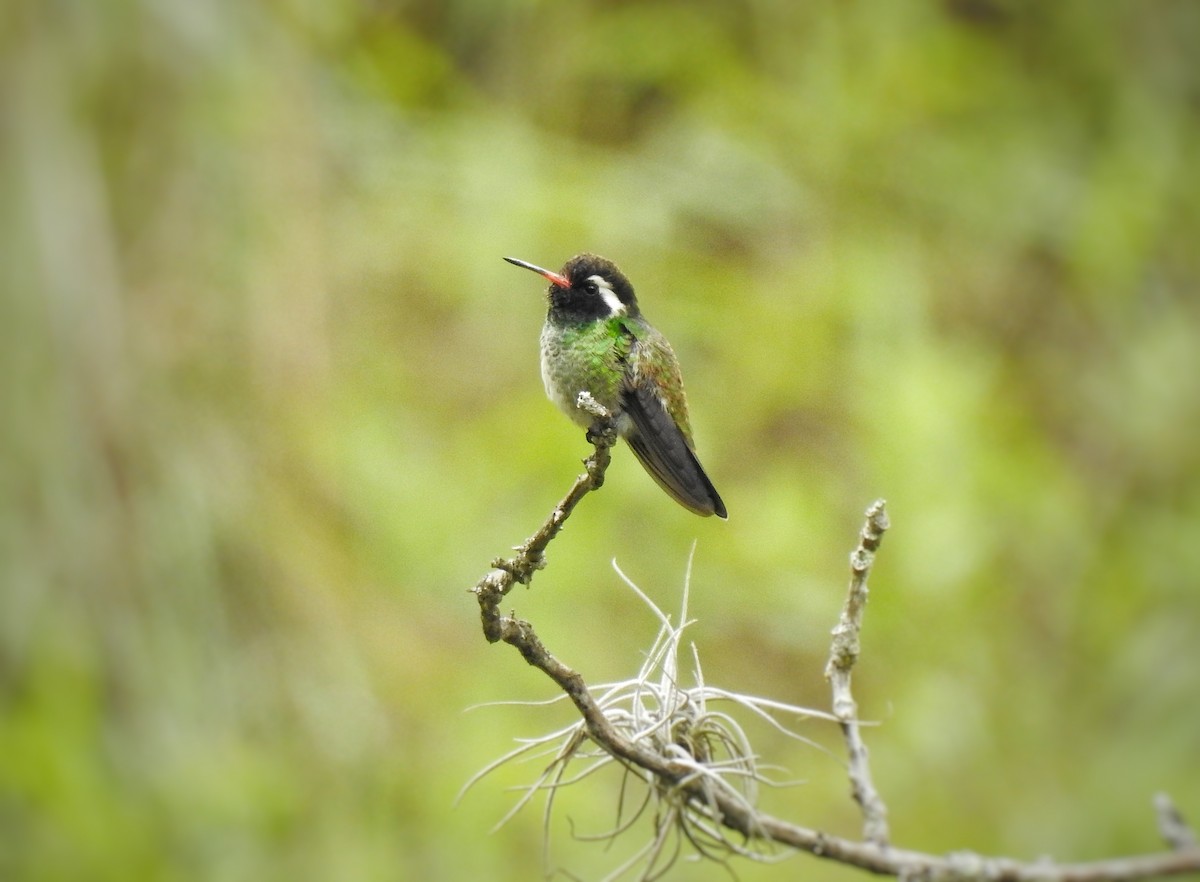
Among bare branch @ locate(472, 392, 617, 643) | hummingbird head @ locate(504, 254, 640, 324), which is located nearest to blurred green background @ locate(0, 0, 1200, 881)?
hummingbird head @ locate(504, 254, 640, 324)

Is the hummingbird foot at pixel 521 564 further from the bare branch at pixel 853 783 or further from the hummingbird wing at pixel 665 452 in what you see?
the hummingbird wing at pixel 665 452

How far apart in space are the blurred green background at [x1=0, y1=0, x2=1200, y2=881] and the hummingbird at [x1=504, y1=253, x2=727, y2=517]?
70.8 inches

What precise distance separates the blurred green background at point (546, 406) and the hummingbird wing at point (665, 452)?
197cm

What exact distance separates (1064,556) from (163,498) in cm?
289

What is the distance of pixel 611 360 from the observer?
6.23ft

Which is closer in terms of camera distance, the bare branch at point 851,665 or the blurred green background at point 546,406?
the bare branch at point 851,665

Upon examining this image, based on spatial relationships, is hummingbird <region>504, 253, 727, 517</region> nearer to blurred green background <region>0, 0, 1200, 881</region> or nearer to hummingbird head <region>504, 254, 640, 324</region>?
hummingbird head <region>504, 254, 640, 324</region>

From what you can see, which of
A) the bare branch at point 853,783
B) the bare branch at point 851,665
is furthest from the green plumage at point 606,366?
the bare branch at point 851,665

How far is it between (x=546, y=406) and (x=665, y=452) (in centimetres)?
225

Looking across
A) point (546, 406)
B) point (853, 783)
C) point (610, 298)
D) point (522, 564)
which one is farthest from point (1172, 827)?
point (546, 406)

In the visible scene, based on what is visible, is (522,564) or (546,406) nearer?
(522,564)

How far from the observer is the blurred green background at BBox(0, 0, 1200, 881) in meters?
3.71

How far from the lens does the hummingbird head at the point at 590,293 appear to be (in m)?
1.93

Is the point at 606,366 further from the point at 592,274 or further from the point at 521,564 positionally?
the point at 521,564
